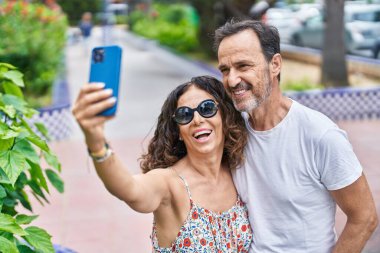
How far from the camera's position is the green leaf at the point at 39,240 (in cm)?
268

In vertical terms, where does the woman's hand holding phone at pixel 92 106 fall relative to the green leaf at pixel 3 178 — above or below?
above

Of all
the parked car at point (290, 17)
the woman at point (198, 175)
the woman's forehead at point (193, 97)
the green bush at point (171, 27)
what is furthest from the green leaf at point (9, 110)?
the parked car at point (290, 17)

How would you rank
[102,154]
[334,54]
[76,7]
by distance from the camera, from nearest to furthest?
[102,154] < [334,54] < [76,7]

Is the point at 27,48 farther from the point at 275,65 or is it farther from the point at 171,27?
the point at 171,27

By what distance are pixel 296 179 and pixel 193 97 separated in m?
0.50

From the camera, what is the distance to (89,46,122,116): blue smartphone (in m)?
1.63

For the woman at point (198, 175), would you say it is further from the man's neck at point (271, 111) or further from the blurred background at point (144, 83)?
the blurred background at point (144, 83)

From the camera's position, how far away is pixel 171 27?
2831 cm

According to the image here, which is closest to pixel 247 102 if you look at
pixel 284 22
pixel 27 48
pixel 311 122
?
pixel 311 122

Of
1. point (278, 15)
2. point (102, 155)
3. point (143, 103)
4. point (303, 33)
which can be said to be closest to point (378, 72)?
point (143, 103)

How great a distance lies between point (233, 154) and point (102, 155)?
34.0 inches

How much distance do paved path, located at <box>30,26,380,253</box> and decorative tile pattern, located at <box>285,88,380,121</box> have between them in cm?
35

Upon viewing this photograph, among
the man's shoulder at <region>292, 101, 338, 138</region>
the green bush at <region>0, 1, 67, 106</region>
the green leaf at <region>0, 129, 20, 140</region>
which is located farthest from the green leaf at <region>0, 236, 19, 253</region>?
the green bush at <region>0, 1, 67, 106</region>

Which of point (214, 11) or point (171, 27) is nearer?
point (214, 11)
